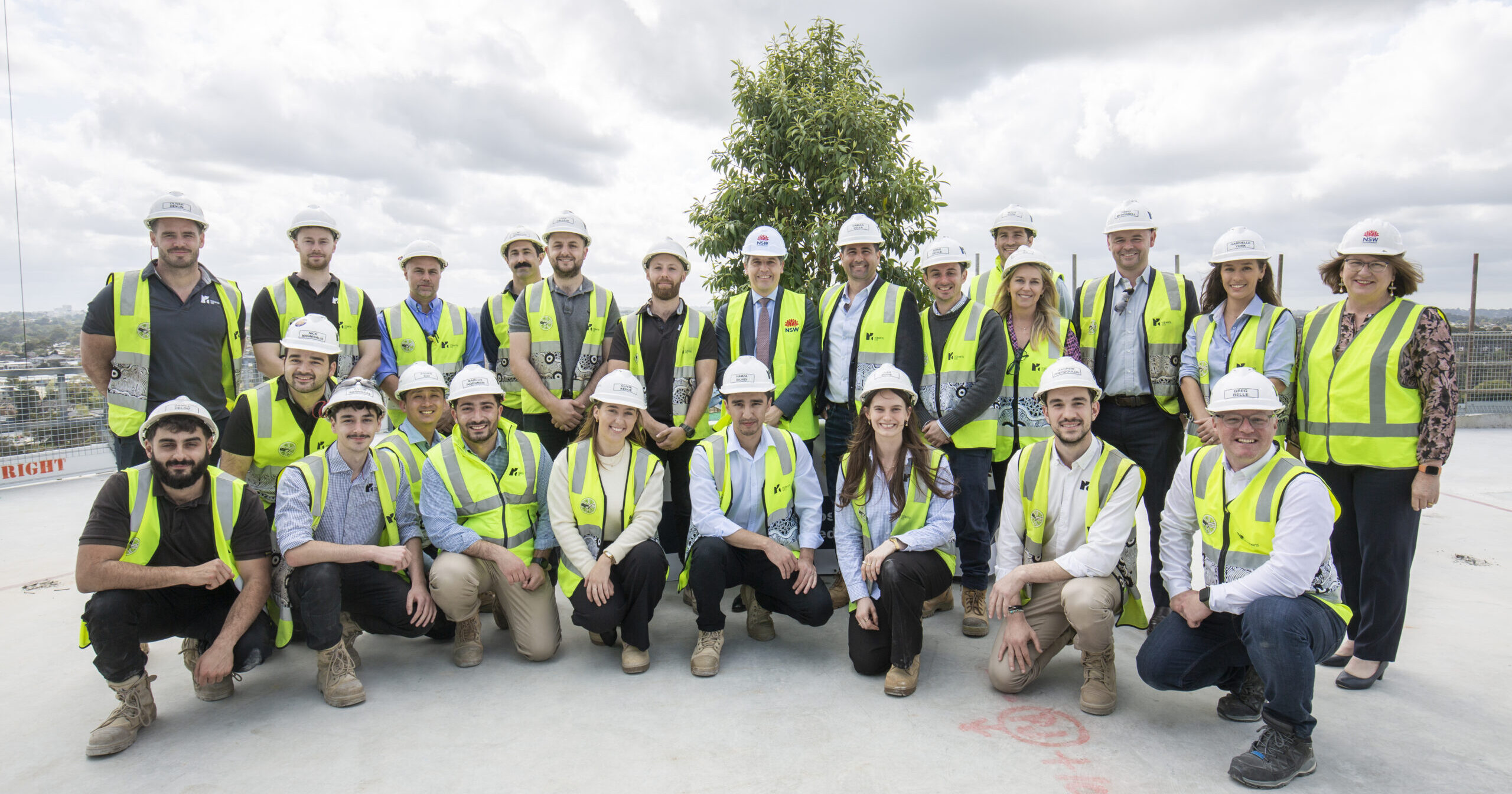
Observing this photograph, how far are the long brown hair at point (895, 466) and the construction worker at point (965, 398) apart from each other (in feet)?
1.66

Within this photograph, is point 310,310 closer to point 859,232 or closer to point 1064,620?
point 859,232

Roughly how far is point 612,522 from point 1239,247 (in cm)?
333

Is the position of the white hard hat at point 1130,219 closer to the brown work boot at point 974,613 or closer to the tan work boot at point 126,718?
the brown work boot at point 974,613

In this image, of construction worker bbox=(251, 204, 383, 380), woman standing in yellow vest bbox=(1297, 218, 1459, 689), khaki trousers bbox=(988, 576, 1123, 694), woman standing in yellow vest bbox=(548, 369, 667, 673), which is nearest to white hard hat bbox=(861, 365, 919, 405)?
khaki trousers bbox=(988, 576, 1123, 694)

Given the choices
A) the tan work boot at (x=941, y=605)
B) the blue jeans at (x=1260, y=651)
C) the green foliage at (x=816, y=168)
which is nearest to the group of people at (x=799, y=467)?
the blue jeans at (x=1260, y=651)

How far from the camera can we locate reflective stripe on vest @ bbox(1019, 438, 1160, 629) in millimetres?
3488

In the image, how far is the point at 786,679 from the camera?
12.1ft

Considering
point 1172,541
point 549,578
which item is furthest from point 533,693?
point 1172,541

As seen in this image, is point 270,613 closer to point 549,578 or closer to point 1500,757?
point 549,578

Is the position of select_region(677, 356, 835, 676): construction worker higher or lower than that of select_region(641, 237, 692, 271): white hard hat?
lower

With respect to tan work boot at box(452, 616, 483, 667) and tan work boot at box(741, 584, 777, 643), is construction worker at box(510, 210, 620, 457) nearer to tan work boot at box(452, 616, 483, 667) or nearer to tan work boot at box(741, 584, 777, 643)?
tan work boot at box(452, 616, 483, 667)

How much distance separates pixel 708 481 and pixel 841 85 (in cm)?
445

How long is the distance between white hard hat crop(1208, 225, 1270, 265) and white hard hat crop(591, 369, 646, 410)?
115 inches

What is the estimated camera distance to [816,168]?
7.11 m
